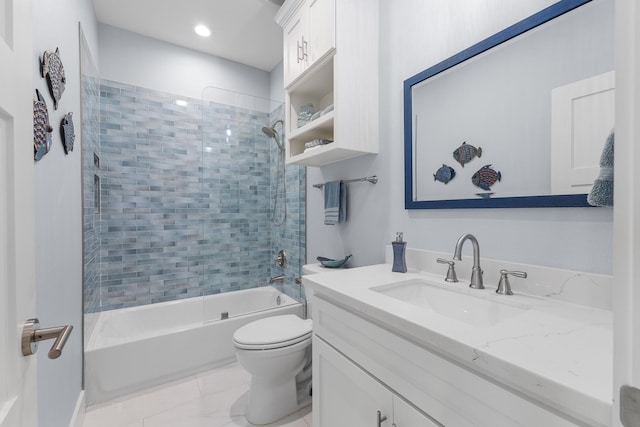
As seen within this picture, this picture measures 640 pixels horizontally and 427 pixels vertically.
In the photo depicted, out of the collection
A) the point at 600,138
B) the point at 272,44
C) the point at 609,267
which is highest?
the point at 272,44

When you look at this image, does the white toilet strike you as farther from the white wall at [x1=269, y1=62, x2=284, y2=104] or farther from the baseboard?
the white wall at [x1=269, y1=62, x2=284, y2=104]

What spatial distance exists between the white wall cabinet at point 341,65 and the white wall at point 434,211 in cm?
8

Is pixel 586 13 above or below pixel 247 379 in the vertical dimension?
above

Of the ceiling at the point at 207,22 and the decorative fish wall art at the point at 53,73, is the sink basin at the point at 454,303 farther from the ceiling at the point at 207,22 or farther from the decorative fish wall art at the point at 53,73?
the ceiling at the point at 207,22

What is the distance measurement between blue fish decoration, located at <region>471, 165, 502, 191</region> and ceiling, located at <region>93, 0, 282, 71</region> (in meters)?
1.97

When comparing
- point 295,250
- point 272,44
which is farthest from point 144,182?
point 272,44

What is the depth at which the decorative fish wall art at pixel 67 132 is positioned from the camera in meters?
1.27

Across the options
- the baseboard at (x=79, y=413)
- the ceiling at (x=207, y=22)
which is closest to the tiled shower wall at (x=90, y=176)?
the baseboard at (x=79, y=413)

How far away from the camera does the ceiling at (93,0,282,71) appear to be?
6.80 feet

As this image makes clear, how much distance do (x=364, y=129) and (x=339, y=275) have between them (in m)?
0.82

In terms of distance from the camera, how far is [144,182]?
2434 mm

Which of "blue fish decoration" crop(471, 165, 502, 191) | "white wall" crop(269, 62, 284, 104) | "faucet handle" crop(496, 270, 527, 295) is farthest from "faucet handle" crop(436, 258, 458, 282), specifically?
"white wall" crop(269, 62, 284, 104)

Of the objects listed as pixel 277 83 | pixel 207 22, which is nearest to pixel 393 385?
pixel 207 22

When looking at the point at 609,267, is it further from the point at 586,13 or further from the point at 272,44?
the point at 272,44
